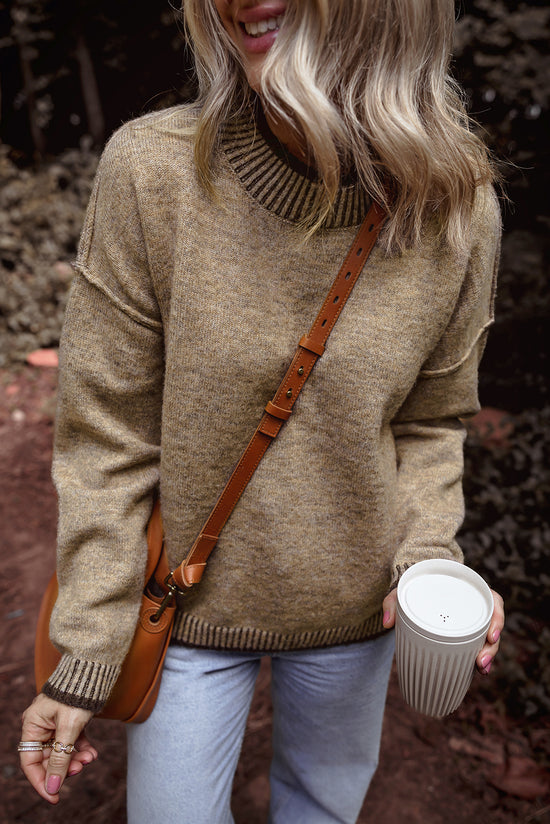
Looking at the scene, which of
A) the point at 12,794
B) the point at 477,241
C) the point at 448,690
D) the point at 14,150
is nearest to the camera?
the point at 448,690

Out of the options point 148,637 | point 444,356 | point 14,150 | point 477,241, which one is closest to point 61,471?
point 148,637

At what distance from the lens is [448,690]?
1146 mm

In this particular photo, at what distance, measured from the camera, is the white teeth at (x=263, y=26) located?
1109 mm

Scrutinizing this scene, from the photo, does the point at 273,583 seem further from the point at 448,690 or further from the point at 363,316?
the point at 363,316

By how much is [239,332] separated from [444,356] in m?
0.44

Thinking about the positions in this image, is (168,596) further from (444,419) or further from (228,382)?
(444,419)

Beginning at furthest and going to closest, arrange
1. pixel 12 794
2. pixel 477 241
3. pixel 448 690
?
pixel 12 794, pixel 477 241, pixel 448 690

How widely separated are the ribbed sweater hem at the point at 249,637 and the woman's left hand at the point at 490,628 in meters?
0.25

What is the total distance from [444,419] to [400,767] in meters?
1.64

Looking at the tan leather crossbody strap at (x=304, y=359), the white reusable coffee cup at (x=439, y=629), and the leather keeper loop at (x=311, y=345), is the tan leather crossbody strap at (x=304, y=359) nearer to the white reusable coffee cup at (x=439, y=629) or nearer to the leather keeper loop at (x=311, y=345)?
the leather keeper loop at (x=311, y=345)

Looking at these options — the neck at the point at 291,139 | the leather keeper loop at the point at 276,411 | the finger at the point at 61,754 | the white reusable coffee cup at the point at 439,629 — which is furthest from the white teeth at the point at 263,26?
the finger at the point at 61,754

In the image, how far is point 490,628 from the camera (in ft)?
3.84

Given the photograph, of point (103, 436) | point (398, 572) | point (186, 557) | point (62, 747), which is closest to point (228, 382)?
point (103, 436)

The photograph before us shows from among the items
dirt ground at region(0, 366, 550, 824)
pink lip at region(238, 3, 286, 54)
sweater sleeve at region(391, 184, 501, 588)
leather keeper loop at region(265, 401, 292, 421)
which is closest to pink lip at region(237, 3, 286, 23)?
pink lip at region(238, 3, 286, 54)
